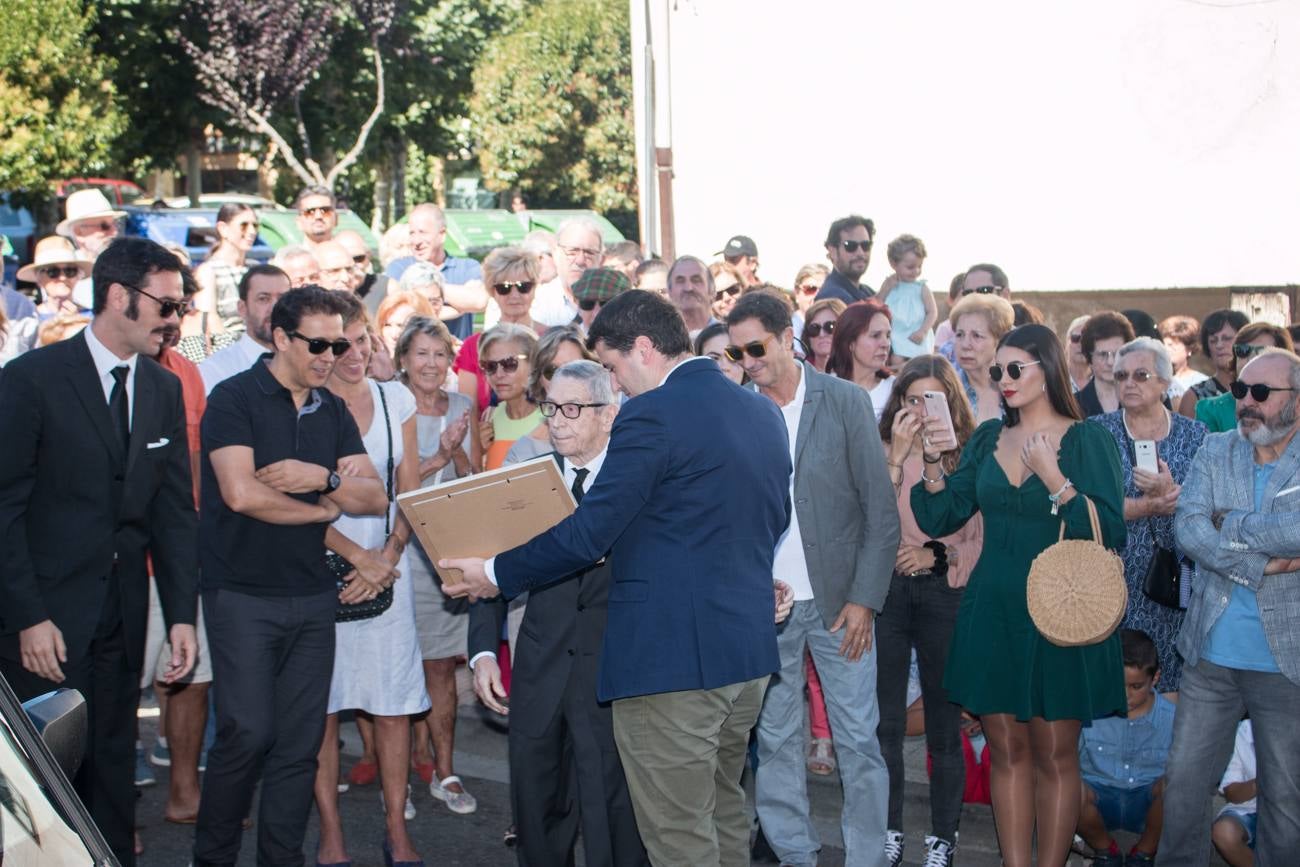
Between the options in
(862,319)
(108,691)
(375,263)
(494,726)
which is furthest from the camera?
(375,263)

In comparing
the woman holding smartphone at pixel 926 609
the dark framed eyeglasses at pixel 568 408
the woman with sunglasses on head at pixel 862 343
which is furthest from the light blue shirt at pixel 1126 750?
the dark framed eyeglasses at pixel 568 408

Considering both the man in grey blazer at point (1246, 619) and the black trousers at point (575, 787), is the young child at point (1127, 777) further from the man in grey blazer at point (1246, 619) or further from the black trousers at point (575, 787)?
the black trousers at point (575, 787)

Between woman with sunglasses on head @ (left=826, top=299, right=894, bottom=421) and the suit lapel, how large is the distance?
3433mm

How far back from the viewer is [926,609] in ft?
21.2

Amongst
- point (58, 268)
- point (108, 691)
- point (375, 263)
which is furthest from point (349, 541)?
point (375, 263)

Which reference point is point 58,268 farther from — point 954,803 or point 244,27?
point 244,27

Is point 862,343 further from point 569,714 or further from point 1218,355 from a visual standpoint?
point 569,714

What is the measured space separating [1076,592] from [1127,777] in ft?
4.02

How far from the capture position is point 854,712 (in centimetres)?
614

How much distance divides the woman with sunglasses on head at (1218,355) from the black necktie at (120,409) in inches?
220

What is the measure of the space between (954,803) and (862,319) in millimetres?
2317

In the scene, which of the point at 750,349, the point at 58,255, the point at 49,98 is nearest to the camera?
the point at 750,349

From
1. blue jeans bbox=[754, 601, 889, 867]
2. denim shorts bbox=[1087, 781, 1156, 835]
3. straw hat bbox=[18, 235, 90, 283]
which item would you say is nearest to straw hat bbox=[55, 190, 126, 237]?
straw hat bbox=[18, 235, 90, 283]

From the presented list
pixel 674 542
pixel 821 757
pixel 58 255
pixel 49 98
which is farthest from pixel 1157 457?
pixel 49 98
